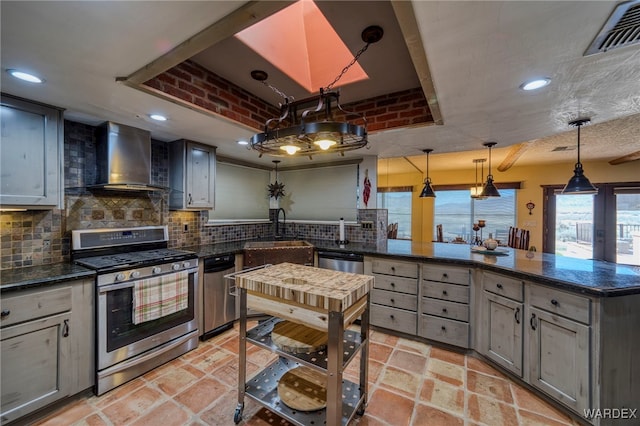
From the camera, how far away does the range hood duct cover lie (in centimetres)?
235

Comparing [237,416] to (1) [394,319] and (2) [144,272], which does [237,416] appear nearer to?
(2) [144,272]

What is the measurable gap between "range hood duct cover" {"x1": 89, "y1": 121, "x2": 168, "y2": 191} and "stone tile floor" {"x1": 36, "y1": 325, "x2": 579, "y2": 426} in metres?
1.74

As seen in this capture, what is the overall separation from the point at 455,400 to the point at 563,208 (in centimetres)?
586

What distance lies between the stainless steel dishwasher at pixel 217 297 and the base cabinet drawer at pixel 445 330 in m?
2.13

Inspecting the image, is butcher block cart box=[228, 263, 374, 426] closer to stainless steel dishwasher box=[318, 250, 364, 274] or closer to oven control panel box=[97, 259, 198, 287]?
oven control panel box=[97, 259, 198, 287]

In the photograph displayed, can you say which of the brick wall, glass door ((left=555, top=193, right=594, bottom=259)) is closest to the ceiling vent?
the brick wall

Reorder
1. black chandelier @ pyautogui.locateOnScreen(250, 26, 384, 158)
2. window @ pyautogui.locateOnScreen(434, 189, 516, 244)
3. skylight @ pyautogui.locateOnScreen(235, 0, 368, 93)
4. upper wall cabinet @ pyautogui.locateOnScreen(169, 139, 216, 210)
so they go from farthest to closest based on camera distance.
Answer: window @ pyautogui.locateOnScreen(434, 189, 516, 244) < upper wall cabinet @ pyautogui.locateOnScreen(169, 139, 216, 210) < skylight @ pyautogui.locateOnScreen(235, 0, 368, 93) < black chandelier @ pyautogui.locateOnScreen(250, 26, 384, 158)

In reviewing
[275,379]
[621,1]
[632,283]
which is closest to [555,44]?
[621,1]

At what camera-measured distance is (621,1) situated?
952 mm

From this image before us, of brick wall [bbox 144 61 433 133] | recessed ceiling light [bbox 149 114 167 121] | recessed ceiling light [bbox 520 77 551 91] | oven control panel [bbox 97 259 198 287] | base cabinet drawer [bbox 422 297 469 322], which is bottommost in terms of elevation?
base cabinet drawer [bbox 422 297 469 322]

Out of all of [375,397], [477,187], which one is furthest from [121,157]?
[477,187]

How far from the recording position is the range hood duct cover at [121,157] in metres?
2.35

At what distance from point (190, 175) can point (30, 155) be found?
1.28 metres

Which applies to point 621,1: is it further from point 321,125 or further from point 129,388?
point 129,388
